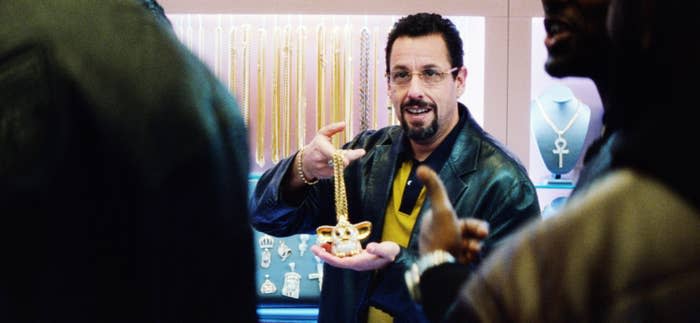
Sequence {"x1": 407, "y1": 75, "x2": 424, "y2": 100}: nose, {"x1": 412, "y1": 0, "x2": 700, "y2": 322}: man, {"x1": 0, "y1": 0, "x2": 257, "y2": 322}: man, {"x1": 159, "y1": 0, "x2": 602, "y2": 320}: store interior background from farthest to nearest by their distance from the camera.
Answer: {"x1": 159, "y1": 0, "x2": 602, "y2": 320}: store interior background
{"x1": 407, "y1": 75, "x2": 424, "y2": 100}: nose
{"x1": 412, "y1": 0, "x2": 700, "y2": 322}: man
{"x1": 0, "y1": 0, "x2": 257, "y2": 322}: man

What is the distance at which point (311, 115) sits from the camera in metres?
3.80

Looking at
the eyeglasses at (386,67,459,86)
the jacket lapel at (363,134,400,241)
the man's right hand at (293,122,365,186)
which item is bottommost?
→ the jacket lapel at (363,134,400,241)

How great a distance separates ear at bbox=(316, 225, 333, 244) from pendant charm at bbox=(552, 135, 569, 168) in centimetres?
159

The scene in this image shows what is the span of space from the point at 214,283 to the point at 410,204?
1744 mm

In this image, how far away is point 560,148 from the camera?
11.8 ft

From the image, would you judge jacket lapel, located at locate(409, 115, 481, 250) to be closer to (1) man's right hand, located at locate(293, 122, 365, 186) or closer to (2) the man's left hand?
(2) the man's left hand

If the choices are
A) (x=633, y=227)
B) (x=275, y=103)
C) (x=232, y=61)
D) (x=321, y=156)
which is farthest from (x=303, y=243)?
(x=633, y=227)

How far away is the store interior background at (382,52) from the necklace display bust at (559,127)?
55mm

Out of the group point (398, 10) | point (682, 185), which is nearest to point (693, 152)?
point (682, 185)

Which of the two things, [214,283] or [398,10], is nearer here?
[214,283]

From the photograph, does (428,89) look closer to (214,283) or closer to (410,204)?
(410,204)

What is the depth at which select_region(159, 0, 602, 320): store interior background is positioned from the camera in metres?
3.50

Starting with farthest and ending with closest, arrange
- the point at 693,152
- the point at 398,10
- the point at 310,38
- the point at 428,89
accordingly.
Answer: the point at 310,38 → the point at 398,10 → the point at 428,89 → the point at 693,152

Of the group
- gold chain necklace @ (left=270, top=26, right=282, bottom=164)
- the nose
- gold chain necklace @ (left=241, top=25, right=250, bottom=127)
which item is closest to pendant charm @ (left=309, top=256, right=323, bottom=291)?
gold chain necklace @ (left=270, top=26, right=282, bottom=164)
